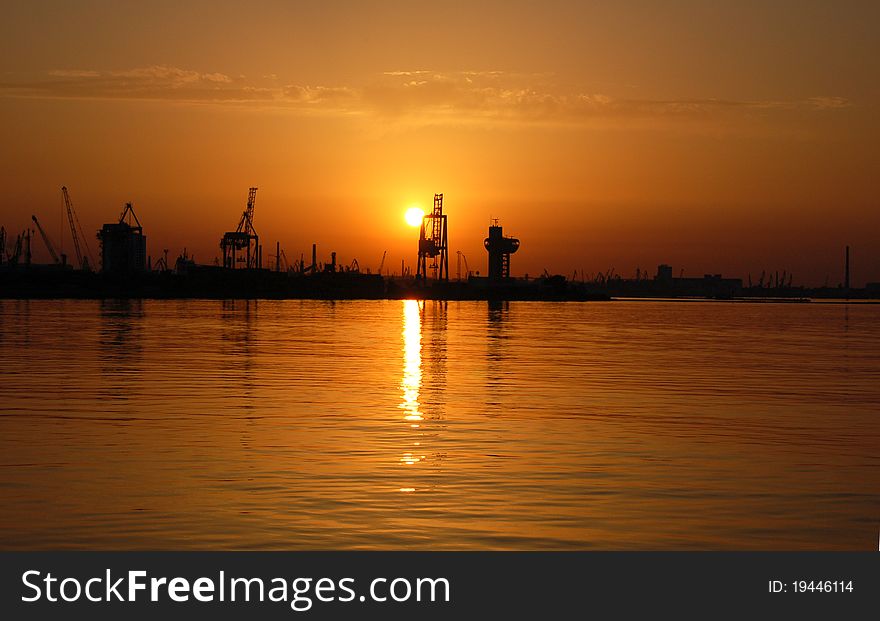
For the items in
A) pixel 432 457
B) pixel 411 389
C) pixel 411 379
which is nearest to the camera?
pixel 432 457

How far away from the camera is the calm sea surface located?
1645 centimetres

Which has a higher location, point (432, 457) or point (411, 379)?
point (432, 457)

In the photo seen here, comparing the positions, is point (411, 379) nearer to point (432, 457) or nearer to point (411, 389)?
point (411, 389)

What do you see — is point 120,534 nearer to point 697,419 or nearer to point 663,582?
point 663,582

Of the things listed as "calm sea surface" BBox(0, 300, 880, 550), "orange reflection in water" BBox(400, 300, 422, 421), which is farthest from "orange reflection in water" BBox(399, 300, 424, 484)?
"calm sea surface" BBox(0, 300, 880, 550)

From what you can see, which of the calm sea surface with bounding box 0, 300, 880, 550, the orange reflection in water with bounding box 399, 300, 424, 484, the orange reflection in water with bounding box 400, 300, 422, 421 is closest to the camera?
the calm sea surface with bounding box 0, 300, 880, 550

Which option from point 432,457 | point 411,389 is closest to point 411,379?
point 411,389

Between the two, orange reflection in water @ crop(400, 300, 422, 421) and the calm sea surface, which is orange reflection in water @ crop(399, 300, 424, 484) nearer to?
orange reflection in water @ crop(400, 300, 422, 421)

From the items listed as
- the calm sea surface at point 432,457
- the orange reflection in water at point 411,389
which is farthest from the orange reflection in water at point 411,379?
the calm sea surface at point 432,457

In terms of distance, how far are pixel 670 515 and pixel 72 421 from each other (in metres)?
16.4

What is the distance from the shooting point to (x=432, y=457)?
919 inches

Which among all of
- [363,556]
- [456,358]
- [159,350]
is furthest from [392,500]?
[159,350]

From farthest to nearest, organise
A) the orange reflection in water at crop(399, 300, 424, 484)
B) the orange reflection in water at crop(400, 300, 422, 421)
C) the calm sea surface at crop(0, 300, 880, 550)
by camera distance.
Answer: the orange reflection in water at crop(400, 300, 422, 421)
the orange reflection in water at crop(399, 300, 424, 484)
the calm sea surface at crop(0, 300, 880, 550)

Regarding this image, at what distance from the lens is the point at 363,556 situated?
14773 mm
